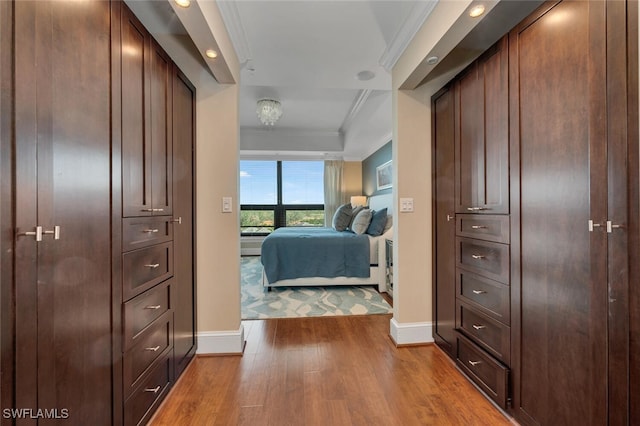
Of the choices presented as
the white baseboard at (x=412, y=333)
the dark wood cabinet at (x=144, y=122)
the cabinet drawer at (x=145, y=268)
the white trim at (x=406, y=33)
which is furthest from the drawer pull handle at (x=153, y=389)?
the white trim at (x=406, y=33)

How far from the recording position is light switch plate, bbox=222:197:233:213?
2021 mm

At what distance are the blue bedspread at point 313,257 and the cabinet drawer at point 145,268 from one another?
6.10 ft

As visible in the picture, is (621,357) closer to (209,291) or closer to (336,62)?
(209,291)

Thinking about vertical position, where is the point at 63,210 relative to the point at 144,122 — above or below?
below

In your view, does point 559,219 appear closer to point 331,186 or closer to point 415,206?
point 415,206

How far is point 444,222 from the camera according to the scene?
6.70 feet

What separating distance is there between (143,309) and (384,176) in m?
4.36

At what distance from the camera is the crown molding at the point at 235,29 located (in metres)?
1.60

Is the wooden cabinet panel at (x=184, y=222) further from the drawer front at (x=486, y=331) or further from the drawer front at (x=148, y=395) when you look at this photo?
the drawer front at (x=486, y=331)

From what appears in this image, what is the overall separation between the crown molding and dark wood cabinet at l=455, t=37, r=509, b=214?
1.53 m

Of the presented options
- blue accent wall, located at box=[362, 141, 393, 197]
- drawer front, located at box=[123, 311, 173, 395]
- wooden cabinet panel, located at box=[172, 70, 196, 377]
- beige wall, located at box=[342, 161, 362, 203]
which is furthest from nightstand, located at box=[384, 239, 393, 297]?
beige wall, located at box=[342, 161, 362, 203]

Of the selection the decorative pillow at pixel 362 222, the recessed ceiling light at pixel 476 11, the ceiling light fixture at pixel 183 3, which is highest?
the recessed ceiling light at pixel 476 11

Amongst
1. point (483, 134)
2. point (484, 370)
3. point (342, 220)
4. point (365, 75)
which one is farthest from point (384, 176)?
point (484, 370)

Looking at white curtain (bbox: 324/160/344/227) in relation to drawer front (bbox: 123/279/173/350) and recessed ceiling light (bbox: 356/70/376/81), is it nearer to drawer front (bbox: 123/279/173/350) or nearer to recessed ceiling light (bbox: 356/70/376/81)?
recessed ceiling light (bbox: 356/70/376/81)
